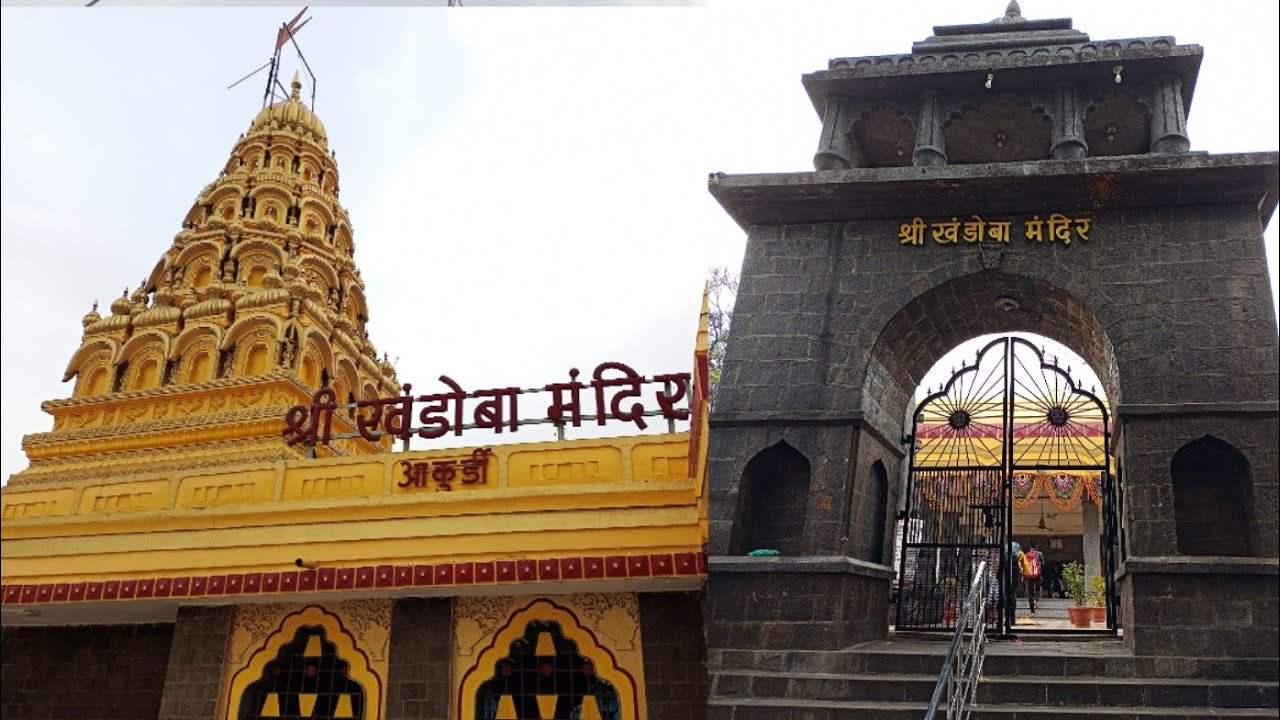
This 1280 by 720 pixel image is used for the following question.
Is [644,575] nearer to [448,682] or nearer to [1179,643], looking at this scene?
[448,682]

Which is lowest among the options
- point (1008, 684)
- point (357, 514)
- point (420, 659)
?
point (420, 659)

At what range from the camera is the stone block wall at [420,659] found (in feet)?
27.6

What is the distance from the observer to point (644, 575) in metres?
7.14

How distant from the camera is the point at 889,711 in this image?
530 centimetres

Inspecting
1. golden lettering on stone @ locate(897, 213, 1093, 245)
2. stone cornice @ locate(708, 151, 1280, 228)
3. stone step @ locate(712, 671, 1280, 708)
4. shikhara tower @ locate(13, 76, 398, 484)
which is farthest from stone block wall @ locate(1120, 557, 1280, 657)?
shikhara tower @ locate(13, 76, 398, 484)

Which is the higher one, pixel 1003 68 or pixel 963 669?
pixel 1003 68

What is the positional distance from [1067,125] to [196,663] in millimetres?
8365

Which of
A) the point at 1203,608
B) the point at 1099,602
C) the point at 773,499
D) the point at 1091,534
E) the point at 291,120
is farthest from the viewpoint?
the point at 291,120

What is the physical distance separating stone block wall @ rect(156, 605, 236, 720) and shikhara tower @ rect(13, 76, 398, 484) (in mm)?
1219

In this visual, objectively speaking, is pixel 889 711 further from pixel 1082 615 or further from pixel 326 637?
pixel 326 637

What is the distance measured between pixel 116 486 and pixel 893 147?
Result: 292 inches

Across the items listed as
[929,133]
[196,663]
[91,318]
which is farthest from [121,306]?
[929,133]

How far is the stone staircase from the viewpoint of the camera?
495 centimetres

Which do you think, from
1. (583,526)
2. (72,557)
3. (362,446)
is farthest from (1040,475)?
(72,557)
